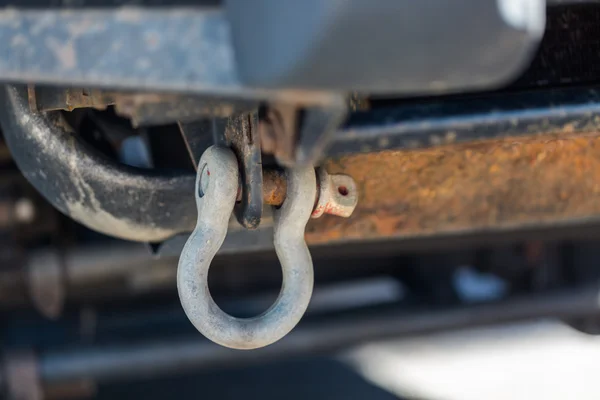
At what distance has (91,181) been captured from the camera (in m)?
0.77

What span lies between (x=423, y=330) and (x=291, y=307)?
1.08 metres

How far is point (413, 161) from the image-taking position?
87 cm

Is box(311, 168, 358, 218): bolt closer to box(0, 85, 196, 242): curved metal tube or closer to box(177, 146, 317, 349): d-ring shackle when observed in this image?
box(177, 146, 317, 349): d-ring shackle

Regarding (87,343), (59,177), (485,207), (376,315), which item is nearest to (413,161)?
(485,207)

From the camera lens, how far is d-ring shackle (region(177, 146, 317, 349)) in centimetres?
62

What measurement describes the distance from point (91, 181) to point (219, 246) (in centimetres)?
20

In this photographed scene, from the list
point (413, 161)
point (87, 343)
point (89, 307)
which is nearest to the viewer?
point (413, 161)

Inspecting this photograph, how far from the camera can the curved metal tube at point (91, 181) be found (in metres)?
0.75

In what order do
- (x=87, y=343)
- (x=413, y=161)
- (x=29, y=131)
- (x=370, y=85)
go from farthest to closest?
(x=87, y=343) < (x=413, y=161) < (x=29, y=131) < (x=370, y=85)

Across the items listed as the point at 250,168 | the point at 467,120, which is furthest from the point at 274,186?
the point at 467,120

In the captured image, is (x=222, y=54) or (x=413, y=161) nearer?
(x=222, y=54)

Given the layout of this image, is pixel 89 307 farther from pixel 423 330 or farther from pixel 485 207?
pixel 485 207

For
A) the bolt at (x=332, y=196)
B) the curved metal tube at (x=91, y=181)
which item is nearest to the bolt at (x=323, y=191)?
the bolt at (x=332, y=196)

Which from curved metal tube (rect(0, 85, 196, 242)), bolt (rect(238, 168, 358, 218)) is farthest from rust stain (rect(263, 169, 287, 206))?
curved metal tube (rect(0, 85, 196, 242))
